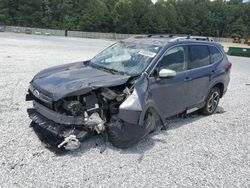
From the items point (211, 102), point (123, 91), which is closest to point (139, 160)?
point (123, 91)

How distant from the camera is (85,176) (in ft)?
12.3

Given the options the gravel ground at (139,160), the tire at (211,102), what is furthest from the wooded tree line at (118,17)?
the gravel ground at (139,160)

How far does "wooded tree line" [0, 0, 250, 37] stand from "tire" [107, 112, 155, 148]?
76.0m

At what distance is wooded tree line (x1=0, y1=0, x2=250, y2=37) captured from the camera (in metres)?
79.2

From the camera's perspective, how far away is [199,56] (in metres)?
6.23

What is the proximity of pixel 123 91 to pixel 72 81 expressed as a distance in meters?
0.83

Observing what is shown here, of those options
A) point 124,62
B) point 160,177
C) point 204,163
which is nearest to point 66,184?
point 160,177

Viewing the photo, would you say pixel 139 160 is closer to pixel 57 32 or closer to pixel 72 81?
pixel 72 81

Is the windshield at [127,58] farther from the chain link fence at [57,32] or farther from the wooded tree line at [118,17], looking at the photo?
the wooded tree line at [118,17]

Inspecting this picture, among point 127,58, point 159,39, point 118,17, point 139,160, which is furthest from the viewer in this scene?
point 118,17

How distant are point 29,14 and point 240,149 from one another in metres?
84.9

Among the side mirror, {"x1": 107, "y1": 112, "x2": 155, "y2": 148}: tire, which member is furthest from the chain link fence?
{"x1": 107, "y1": 112, "x2": 155, "y2": 148}: tire

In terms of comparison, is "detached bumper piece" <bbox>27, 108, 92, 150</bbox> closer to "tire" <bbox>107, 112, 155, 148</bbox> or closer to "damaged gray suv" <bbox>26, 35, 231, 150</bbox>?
"damaged gray suv" <bbox>26, 35, 231, 150</bbox>

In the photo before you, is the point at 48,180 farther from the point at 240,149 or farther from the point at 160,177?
the point at 240,149
